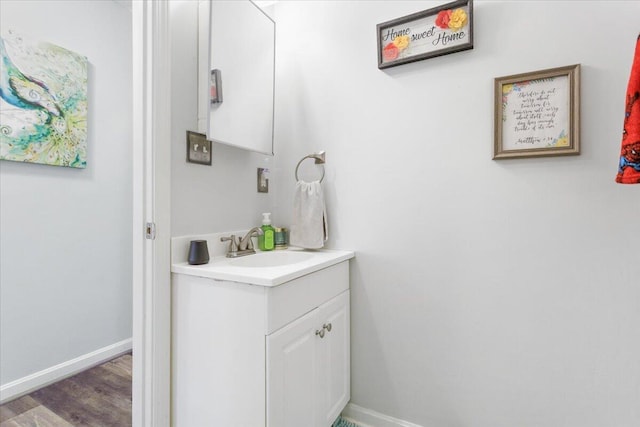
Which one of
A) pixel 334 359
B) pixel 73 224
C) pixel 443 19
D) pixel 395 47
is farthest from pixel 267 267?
pixel 73 224

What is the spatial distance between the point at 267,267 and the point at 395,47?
117cm

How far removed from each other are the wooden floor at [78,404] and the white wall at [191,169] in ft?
3.68

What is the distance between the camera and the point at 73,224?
2.00 meters

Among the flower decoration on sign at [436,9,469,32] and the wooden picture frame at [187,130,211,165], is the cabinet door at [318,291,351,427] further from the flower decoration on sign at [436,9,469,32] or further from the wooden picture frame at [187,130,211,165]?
the flower decoration on sign at [436,9,469,32]

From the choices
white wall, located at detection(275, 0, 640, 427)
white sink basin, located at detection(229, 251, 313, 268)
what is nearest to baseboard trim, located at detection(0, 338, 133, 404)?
white sink basin, located at detection(229, 251, 313, 268)

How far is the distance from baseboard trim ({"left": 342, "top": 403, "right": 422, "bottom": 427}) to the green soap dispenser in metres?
0.91

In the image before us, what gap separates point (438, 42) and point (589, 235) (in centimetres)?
97

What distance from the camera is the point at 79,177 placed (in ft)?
6.67

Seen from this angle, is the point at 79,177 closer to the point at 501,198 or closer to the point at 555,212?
the point at 501,198

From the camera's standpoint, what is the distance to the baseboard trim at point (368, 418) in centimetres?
147

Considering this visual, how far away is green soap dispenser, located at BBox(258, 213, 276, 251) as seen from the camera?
1637mm

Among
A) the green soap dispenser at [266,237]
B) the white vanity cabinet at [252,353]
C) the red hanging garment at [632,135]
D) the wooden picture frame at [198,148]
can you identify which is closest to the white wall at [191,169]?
the wooden picture frame at [198,148]

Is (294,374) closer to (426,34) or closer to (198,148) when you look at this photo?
(198,148)

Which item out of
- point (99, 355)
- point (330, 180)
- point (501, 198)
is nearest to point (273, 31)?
point (330, 180)
